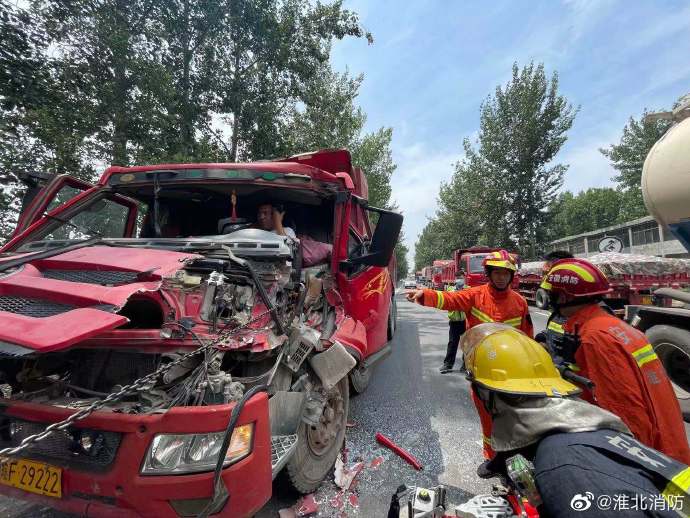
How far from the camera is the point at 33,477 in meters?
1.54

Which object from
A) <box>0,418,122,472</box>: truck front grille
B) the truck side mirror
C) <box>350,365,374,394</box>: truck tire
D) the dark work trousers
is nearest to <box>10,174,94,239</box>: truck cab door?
<box>0,418,122,472</box>: truck front grille

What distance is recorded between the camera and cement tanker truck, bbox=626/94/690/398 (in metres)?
2.94

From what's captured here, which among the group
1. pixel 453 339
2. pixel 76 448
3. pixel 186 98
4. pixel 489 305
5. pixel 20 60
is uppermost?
pixel 186 98

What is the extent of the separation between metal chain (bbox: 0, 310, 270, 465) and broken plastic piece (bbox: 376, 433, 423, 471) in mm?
1857

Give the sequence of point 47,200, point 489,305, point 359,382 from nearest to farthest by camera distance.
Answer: point 47,200, point 489,305, point 359,382

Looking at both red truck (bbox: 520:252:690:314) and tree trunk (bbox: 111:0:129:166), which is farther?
red truck (bbox: 520:252:690:314)

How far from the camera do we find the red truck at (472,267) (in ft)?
44.1

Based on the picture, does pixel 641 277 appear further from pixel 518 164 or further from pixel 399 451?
pixel 518 164

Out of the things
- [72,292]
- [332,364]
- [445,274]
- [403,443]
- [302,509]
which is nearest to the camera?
[72,292]

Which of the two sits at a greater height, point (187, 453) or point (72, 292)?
point (72, 292)

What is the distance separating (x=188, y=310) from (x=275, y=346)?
0.51m

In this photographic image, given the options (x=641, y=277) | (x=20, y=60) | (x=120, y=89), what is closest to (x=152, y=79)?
(x=120, y=89)

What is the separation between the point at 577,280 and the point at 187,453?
211 cm

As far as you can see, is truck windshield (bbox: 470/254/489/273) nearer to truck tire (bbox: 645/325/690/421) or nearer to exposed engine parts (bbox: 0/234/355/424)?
truck tire (bbox: 645/325/690/421)
